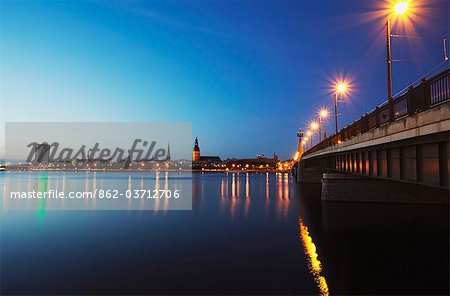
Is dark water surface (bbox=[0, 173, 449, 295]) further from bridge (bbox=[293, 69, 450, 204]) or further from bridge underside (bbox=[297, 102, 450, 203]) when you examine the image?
bridge (bbox=[293, 69, 450, 204])

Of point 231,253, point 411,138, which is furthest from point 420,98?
point 231,253

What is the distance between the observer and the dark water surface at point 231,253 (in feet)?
50.6

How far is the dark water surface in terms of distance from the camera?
15422mm

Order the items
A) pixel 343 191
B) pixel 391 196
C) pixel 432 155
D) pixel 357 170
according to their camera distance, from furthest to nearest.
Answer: pixel 343 191 → pixel 391 196 → pixel 357 170 → pixel 432 155

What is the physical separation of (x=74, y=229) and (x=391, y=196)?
113 ft

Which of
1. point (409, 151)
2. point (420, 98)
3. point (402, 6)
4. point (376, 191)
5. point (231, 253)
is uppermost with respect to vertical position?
point (402, 6)

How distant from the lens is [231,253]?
21312mm

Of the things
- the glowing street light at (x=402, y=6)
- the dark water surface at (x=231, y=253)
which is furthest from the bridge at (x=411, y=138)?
the glowing street light at (x=402, y=6)

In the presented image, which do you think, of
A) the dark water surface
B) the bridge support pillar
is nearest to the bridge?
the dark water surface

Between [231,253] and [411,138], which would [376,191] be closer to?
[231,253]

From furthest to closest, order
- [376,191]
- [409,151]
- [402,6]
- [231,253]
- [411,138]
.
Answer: [376,191]
[231,253]
[402,6]
[409,151]
[411,138]

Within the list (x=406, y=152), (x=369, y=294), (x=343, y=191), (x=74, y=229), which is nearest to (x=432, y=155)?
(x=406, y=152)

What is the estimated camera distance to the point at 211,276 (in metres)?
16.7

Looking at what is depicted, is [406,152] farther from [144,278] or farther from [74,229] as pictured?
[74,229]
